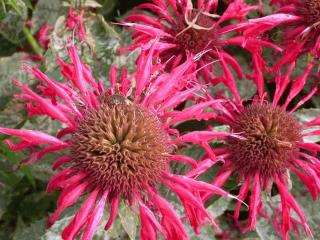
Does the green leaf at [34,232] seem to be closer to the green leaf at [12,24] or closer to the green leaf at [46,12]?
the green leaf at [12,24]

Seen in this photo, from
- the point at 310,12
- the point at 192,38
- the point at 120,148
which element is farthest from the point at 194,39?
A: the point at 120,148

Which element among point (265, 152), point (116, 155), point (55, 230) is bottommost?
point (55, 230)

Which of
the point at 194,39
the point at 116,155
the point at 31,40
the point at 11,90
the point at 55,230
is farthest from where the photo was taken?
the point at 31,40

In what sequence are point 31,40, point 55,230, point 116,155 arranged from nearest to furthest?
point 116,155 < point 55,230 < point 31,40

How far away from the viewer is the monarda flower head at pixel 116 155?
108cm

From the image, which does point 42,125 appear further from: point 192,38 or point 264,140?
point 264,140

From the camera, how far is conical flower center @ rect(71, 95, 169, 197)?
3.65 feet

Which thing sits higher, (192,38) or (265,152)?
(192,38)

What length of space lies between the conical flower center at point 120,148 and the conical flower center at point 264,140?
28cm

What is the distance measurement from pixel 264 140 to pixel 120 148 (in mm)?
446

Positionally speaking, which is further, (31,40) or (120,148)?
(31,40)

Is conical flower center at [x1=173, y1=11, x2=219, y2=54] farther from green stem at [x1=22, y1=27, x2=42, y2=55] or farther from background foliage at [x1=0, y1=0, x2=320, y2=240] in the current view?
green stem at [x1=22, y1=27, x2=42, y2=55]

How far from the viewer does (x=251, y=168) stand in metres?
1.37

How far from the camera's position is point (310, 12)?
1.50 meters
